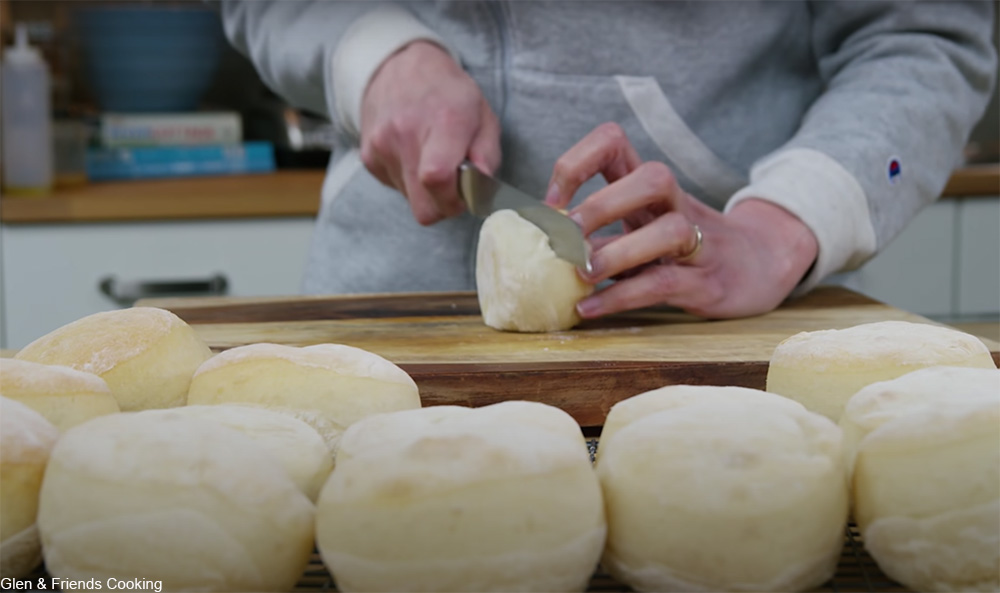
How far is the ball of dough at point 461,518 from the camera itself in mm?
368

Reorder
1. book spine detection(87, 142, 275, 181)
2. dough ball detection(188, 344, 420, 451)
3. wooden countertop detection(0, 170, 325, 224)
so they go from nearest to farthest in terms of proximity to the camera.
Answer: dough ball detection(188, 344, 420, 451), wooden countertop detection(0, 170, 325, 224), book spine detection(87, 142, 275, 181)

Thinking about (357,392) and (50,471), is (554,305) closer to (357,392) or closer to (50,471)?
(357,392)

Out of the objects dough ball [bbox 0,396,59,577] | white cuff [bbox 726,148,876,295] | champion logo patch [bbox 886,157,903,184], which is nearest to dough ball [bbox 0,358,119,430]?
dough ball [bbox 0,396,59,577]

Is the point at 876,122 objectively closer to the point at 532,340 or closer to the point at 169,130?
the point at 532,340

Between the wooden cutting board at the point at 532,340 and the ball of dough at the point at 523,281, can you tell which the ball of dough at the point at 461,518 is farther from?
the ball of dough at the point at 523,281

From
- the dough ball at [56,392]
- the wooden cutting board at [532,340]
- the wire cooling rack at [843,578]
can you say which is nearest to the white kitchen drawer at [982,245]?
the wooden cutting board at [532,340]

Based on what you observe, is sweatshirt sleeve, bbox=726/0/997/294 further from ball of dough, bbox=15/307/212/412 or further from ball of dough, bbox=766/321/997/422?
ball of dough, bbox=15/307/212/412

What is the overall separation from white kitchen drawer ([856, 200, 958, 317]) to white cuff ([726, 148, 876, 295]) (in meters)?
0.93

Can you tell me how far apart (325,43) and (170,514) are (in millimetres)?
926

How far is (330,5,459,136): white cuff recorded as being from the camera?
115 cm

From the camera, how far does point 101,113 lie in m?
2.35

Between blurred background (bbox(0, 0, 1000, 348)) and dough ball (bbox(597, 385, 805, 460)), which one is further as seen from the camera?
blurred background (bbox(0, 0, 1000, 348))

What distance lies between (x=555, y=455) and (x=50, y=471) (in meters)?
0.19

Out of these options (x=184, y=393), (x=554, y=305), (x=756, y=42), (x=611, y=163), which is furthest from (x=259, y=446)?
(x=756, y=42)
